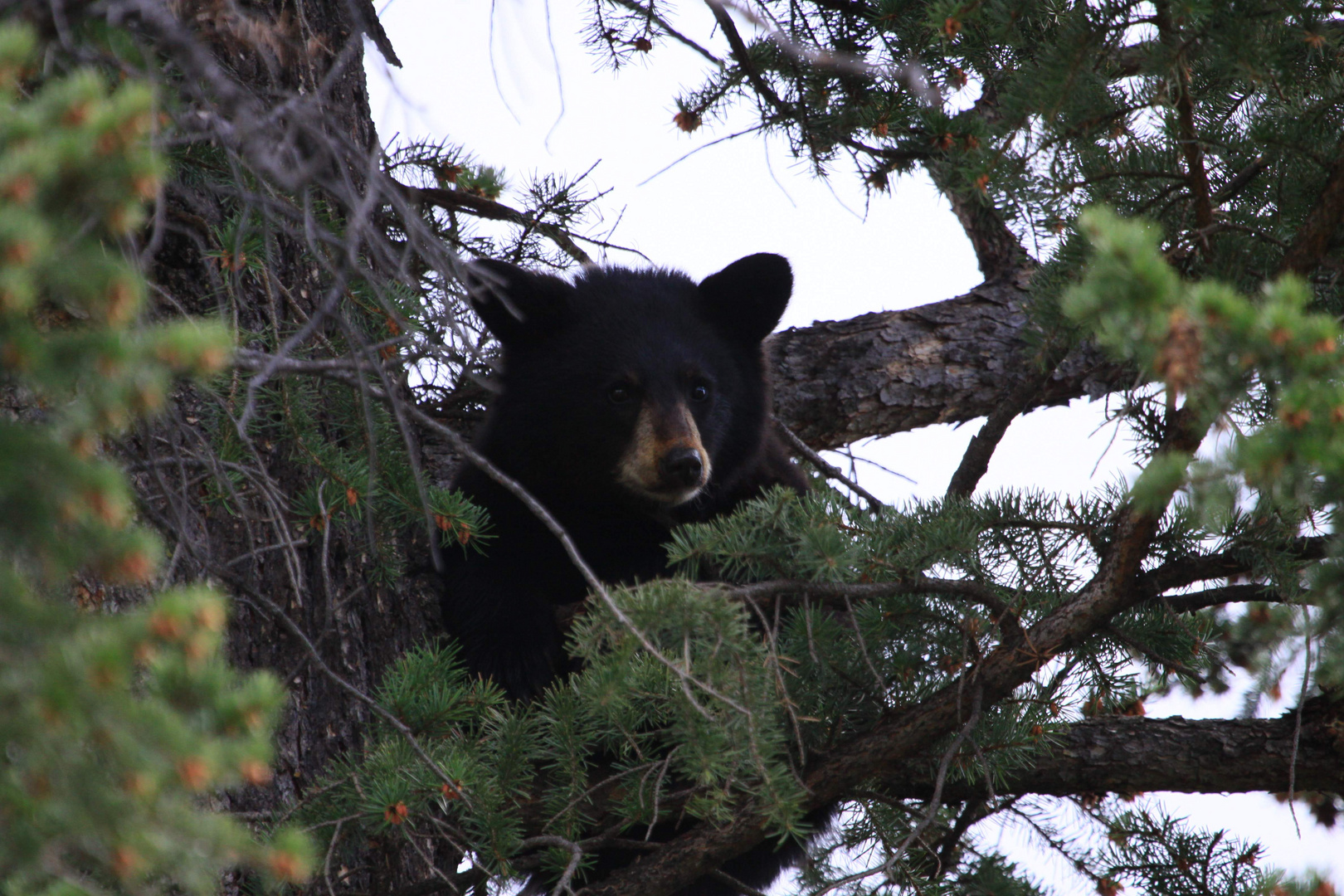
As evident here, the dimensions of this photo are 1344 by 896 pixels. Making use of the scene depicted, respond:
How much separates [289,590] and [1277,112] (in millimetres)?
2532

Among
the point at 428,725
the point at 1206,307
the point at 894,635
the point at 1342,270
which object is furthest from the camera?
the point at 894,635

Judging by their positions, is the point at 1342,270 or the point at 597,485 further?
the point at 597,485

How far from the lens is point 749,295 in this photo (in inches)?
152

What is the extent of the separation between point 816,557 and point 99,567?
132 cm

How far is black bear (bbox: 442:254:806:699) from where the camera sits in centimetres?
332

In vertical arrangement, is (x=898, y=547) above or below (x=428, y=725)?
above

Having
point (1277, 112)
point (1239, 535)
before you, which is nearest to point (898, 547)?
point (1239, 535)

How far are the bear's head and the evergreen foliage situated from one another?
2226 mm

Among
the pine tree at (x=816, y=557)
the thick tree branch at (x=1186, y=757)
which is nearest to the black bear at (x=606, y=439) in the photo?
the pine tree at (x=816, y=557)

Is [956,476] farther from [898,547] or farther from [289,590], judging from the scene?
[289,590]

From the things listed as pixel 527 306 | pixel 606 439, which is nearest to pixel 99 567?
pixel 606 439

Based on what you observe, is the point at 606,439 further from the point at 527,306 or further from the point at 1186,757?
the point at 1186,757

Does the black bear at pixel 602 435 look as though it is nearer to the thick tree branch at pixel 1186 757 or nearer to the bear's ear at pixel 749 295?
the bear's ear at pixel 749 295

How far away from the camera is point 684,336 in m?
3.73
